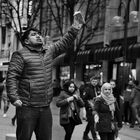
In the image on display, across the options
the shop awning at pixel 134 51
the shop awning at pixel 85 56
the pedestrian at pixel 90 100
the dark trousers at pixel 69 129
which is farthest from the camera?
the shop awning at pixel 85 56

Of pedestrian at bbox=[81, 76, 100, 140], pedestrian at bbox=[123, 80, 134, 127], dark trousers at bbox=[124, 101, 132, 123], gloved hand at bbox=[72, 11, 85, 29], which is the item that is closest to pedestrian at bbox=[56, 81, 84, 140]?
pedestrian at bbox=[81, 76, 100, 140]

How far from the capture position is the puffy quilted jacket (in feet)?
20.6

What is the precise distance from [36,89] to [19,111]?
36cm

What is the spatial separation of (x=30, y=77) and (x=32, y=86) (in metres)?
0.12

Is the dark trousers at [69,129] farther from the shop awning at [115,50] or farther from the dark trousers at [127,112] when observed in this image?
the shop awning at [115,50]

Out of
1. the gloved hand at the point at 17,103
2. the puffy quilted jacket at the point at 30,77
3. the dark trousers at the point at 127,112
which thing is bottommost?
the dark trousers at the point at 127,112

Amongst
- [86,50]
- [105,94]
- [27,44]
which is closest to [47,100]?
[27,44]

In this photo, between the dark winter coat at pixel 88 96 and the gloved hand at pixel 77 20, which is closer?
the gloved hand at pixel 77 20

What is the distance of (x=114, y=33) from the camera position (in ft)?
111

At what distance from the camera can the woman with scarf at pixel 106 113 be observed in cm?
894

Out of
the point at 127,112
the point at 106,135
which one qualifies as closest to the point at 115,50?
the point at 127,112

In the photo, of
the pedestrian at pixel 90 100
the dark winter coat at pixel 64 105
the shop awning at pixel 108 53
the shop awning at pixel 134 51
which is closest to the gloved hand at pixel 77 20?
the dark winter coat at pixel 64 105

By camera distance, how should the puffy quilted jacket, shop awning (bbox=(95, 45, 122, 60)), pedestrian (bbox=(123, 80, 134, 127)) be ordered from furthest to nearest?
shop awning (bbox=(95, 45, 122, 60)) → pedestrian (bbox=(123, 80, 134, 127)) → the puffy quilted jacket

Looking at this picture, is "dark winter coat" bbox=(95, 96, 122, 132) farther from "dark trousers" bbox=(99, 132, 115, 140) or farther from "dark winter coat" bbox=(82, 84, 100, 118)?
"dark winter coat" bbox=(82, 84, 100, 118)
